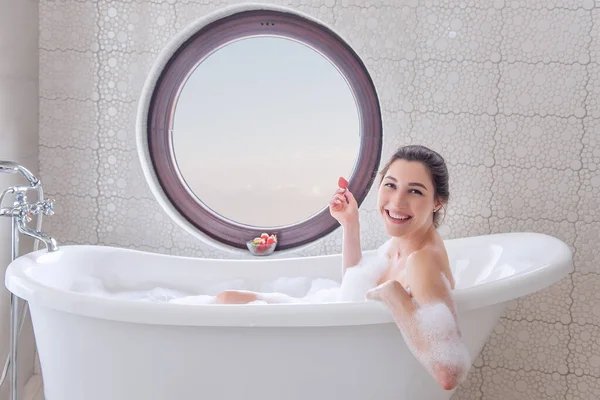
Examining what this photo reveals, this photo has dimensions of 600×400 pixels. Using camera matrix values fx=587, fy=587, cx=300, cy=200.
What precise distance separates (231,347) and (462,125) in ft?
4.74

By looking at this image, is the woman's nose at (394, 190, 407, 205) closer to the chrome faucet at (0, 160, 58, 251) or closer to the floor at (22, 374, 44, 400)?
the chrome faucet at (0, 160, 58, 251)

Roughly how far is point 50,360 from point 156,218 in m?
0.98

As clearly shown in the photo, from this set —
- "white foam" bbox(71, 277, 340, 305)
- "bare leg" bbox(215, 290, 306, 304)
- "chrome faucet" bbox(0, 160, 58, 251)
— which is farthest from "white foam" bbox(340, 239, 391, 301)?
"chrome faucet" bbox(0, 160, 58, 251)

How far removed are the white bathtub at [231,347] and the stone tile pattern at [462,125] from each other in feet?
2.56

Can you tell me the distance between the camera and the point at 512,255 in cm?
210

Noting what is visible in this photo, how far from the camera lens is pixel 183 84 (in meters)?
2.66

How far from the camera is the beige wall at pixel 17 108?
2242 mm

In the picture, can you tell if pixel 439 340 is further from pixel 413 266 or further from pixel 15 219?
pixel 15 219

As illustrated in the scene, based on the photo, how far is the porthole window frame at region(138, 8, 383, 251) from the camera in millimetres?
2596

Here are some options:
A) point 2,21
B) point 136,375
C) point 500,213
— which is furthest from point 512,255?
point 2,21

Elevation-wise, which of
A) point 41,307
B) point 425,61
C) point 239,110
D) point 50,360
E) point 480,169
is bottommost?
point 50,360

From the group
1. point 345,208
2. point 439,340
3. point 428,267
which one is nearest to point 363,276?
point 345,208

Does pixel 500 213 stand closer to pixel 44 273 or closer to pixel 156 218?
pixel 156 218

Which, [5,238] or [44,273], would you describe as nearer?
[44,273]
